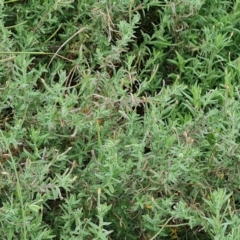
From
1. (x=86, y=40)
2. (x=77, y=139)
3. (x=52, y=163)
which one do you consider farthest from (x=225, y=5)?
(x=52, y=163)

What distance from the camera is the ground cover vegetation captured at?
6.54 feet

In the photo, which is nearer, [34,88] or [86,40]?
[34,88]

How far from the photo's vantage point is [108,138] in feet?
7.05

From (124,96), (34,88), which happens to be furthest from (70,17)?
(124,96)

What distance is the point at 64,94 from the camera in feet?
7.51

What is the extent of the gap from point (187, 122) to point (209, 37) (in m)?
0.52

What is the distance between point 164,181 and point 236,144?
27 centimetres

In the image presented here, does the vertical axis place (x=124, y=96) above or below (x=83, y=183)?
above

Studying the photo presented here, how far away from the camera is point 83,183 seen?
2.10 metres

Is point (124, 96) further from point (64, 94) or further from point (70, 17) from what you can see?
point (70, 17)

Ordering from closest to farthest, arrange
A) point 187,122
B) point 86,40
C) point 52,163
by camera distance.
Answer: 1. point 52,163
2. point 187,122
3. point 86,40

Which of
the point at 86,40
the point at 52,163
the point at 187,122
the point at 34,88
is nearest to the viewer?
the point at 52,163

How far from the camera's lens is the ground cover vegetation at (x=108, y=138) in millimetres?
1992

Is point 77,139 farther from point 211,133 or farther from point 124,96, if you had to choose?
point 211,133
